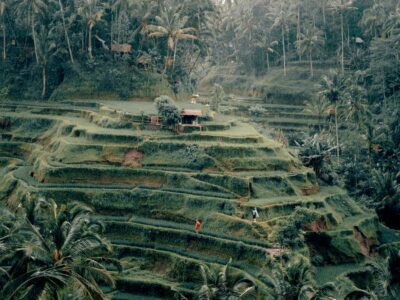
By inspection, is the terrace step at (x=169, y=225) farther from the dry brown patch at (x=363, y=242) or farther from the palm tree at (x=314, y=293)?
the dry brown patch at (x=363, y=242)

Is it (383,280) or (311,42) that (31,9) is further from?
(383,280)

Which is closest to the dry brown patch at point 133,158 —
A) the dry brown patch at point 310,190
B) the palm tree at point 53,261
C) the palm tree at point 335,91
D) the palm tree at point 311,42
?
the dry brown patch at point 310,190

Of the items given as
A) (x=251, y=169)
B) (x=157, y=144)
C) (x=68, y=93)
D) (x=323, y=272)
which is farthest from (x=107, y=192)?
(x=68, y=93)

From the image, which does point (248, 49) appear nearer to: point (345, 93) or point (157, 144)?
point (345, 93)

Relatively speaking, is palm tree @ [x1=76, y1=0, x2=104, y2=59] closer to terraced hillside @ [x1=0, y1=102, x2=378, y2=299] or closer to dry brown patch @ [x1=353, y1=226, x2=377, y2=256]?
terraced hillside @ [x1=0, y1=102, x2=378, y2=299]

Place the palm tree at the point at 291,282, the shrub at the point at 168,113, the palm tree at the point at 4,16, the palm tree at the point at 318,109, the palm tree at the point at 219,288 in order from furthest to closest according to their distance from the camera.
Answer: the palm tree at the point at 318,109 < the palm tree at the point at 4,16 < the shrub at the point at 168,113 < the palm tree at the point at 291,282 < the palm tree at the point at 219,288

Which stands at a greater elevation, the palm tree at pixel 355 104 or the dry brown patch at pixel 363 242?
the palm tree at pixel 355 104
